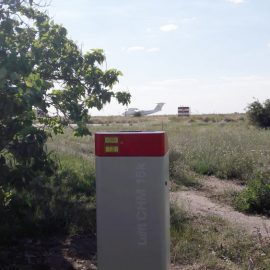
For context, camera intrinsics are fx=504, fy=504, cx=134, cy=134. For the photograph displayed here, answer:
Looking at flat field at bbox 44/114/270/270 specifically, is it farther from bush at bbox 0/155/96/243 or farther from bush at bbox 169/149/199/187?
bush at bbox 0/155/96/243

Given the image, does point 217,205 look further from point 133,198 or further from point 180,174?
point 133,198

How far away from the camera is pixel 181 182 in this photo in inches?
377

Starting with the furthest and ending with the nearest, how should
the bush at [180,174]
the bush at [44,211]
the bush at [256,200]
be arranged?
1. the bush at [180,174]
2. the bush at [256,200]
3. the bush at [44,211]

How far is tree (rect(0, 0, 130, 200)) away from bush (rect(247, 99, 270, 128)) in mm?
28471

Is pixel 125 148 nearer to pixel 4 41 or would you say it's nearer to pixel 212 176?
pixel 4 41

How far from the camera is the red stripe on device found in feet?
11.4

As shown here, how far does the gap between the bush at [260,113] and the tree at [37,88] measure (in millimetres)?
28471

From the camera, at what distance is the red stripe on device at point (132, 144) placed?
3.47 meters

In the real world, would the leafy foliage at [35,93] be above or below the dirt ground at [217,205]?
above

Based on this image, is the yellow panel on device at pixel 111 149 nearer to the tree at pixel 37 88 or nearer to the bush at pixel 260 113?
the tree at pixel 37 88

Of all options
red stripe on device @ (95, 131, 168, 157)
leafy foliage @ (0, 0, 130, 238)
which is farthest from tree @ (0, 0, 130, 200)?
red stripe on device @ (95, 131, 168, 157)

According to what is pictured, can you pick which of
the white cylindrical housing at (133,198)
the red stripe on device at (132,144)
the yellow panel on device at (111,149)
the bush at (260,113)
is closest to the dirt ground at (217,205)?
the white cylindrical housing at (133,198)

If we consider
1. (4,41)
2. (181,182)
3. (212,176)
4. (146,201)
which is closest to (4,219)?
(4,41)

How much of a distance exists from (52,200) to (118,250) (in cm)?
338
